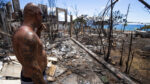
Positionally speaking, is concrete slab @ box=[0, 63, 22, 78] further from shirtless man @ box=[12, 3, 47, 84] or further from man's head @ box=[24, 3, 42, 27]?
man's head @ box=[24, 3, 42, 27]

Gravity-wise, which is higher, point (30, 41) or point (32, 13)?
point (32, 13)

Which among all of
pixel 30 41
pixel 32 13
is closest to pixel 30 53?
pixel 30 41

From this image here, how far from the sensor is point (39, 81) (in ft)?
3.18

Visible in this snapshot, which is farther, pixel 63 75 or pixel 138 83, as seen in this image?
pixel 63 75

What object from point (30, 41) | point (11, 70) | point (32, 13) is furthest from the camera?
point (11, 70)

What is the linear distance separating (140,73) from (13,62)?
15.9ft

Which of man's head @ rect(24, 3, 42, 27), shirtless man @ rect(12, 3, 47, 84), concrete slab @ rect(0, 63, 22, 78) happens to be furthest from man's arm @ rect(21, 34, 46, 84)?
concrete slab @ rect(0, 63, 22, 78)

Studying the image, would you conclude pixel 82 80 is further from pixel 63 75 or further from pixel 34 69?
pixel 34 69

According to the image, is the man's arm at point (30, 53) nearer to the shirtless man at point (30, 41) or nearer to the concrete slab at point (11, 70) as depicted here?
the shirtless man at point (30, 41)

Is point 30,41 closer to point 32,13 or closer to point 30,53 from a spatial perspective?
point 30,53

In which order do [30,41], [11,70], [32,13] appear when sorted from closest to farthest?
[30,41] < [32,13] < [11,70]

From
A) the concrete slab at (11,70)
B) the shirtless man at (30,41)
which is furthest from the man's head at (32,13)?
the concrete slab at (11,70)

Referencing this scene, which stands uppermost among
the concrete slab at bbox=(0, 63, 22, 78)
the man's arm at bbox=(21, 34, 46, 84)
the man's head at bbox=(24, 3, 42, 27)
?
the man's head at bbox=(24, 3, 42, 27)

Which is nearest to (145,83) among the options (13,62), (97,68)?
(97,68)
